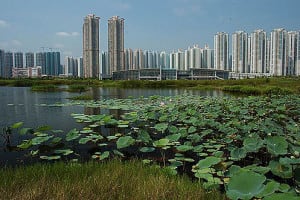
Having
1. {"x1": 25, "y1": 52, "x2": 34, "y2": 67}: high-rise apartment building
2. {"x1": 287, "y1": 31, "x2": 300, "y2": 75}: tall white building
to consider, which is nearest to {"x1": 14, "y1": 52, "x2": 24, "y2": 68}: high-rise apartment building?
{"x1": 25, "y1": 52, "x2": 34, "y2": 67}: high-rise apartment building

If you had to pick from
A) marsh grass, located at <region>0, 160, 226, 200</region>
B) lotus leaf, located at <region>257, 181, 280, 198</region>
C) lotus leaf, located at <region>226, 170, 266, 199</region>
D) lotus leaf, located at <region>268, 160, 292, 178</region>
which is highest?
lotus leaf, located at <region>226, 170, 266, 199</region>

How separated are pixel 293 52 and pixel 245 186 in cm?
8396

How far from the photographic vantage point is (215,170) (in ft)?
14.1

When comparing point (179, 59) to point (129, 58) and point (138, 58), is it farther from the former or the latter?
point (129, 58)

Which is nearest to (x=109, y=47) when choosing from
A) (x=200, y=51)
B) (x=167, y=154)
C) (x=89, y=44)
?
(x=89, y=44)

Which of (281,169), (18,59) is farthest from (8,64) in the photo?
(281,169)

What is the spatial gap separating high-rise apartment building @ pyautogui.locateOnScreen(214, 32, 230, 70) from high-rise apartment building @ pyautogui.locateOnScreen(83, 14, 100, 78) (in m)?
36.5

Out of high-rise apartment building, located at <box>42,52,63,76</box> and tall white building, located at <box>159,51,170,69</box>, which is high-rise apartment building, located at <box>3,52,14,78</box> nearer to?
high-rise apartment building, located at <box>42,52,63,76</box>

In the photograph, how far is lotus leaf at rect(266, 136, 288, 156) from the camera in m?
3.54

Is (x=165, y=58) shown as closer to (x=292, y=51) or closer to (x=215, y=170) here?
(x=292, y=51)

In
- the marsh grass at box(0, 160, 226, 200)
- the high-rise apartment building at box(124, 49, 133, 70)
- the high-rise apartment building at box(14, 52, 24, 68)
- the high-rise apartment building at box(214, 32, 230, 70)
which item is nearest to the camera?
the marsh grass at box(0, 160, 226, 200)

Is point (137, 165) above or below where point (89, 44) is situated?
below

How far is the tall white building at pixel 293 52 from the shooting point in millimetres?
74125

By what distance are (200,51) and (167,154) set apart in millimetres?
103525
